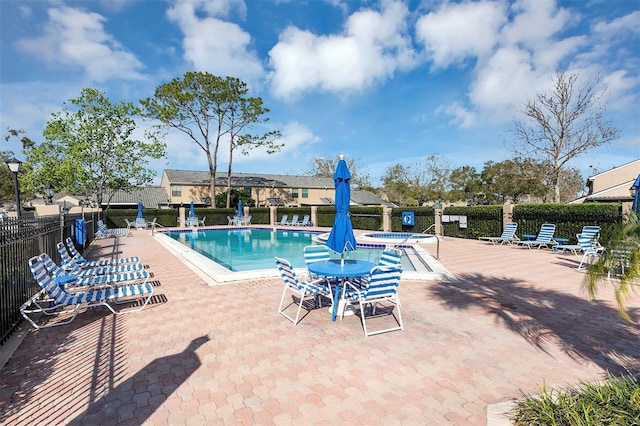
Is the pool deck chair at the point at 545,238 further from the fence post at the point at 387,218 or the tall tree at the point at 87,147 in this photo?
the tall tree at the point at 87,147

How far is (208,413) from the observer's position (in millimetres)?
2953

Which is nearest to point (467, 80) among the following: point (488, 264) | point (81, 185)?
point (488, 264)

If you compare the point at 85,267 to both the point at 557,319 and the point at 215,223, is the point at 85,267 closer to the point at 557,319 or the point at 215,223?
the point at 557,319

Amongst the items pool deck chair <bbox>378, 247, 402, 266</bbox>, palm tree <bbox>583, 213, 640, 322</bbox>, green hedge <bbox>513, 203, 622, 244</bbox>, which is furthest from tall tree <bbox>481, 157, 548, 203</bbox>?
palm tree <bbox>583, 213, 640, 322</bbox>

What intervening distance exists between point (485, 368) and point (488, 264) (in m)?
7.76

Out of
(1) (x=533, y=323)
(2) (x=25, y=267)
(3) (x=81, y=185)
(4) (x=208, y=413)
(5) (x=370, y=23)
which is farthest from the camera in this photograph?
(3) (x=81, y=185)

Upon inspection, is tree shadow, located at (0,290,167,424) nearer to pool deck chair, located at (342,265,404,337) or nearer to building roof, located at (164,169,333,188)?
pool deck chair, located at (342,265,404,337)

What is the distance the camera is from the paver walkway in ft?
9.87

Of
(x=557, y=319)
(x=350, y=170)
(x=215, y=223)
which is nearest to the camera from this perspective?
(x=557, y=319)

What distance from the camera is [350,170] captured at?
5781 centimetres

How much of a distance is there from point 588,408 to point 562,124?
28.4m

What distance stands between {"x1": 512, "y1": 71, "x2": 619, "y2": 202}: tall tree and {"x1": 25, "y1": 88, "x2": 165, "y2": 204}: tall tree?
35.6m

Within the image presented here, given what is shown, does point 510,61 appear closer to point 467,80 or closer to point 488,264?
point 467,80

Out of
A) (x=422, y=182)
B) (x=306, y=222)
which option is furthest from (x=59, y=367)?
(x=422, y=182)
